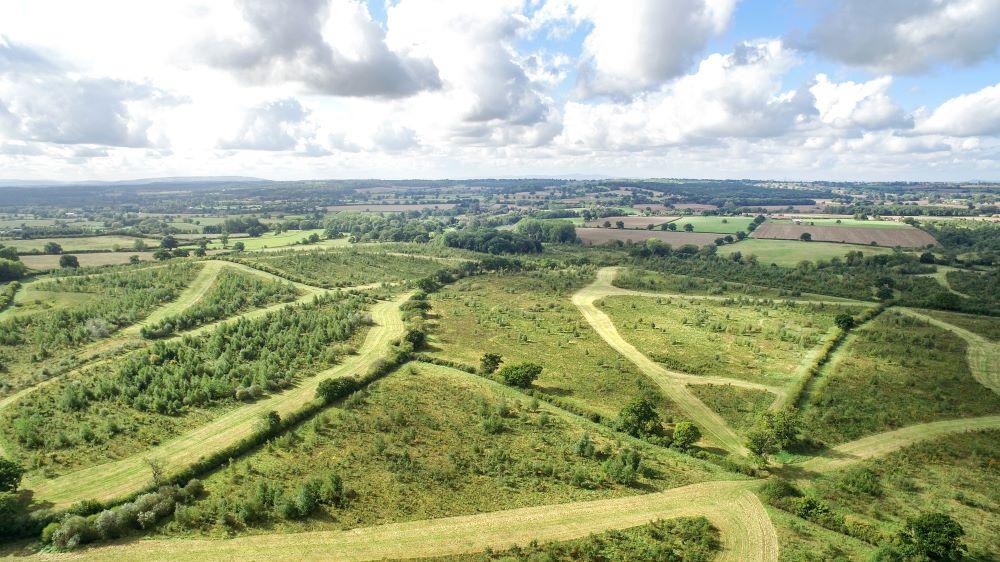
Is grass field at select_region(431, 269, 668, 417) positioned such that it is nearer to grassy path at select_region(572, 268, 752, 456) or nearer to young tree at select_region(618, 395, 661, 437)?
grassy path at select_region(572, 268, 752, 456)

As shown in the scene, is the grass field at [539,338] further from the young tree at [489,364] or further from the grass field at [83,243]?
the grass field at [83,243]

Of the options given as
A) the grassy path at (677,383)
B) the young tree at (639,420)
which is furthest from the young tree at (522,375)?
the grassy path at (677,383)

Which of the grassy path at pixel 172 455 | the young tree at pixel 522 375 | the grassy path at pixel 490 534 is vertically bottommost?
the grassy path at pixel 490 534

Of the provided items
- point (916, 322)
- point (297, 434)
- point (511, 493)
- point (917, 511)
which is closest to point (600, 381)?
point (511, 493)

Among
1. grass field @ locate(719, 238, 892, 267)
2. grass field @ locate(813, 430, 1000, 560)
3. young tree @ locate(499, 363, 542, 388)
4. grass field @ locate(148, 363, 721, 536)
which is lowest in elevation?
grass field @ locate(813, 430, 1000, 560)

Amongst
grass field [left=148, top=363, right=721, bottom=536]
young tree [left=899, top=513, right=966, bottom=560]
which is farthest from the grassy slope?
young tree [left=899, top=513, right=966, bottom=560]

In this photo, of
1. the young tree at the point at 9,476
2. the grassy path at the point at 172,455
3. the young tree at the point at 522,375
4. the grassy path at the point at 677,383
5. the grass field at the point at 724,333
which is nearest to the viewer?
the young tree at the point at 9,476
